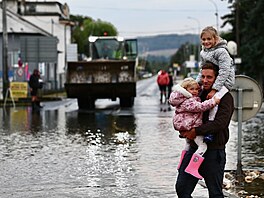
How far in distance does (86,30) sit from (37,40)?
314 ft

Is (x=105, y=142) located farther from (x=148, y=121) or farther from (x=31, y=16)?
(x=31, y=16)

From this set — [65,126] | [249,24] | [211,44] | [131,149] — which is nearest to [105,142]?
[131,149]

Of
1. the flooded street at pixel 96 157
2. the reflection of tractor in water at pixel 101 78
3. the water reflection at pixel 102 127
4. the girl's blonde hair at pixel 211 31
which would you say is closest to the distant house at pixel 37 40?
the reflection of tractor in water at pixel 101 78

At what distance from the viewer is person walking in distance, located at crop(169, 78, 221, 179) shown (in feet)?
22.6

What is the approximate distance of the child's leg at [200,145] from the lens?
22.6 feet

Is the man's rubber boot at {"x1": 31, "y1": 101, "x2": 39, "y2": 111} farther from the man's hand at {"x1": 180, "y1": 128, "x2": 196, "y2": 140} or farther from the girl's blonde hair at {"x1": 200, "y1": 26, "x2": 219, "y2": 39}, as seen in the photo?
the man's hand at {"x1": 180, "y1": 128, "x2": 196, "y2": 140}

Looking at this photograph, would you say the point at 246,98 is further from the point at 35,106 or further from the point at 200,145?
the point at 35,106

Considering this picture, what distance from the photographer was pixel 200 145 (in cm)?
693

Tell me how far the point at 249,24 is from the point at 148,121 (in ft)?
97.5

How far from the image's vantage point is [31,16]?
9212cm

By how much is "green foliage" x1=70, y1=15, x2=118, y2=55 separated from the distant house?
2021cm

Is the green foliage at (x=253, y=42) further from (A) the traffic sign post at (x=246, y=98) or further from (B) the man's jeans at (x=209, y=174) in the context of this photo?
(B) the man's jeans at (x=209, y=174)

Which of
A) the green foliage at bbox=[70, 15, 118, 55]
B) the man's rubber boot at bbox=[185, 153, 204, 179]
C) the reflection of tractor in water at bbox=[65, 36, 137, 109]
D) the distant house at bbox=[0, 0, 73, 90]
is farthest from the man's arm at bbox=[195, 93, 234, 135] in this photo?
the green foliage at bbox=[70, 15, 118, 55]

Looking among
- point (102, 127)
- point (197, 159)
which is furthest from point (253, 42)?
point (197, 159)
